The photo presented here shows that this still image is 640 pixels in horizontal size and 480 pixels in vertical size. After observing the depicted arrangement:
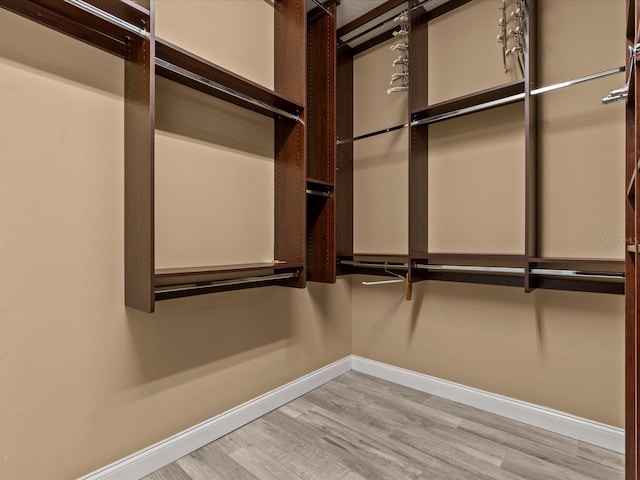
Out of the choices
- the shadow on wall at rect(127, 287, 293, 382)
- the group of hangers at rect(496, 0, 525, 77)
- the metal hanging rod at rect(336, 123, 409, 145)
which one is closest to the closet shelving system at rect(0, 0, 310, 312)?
the shadow on wall at rect(127, 287, 293, 382)

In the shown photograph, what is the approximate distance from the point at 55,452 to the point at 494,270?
2262mm

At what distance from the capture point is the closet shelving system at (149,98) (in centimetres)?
136

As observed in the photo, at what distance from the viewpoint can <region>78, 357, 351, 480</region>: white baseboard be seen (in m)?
1.55

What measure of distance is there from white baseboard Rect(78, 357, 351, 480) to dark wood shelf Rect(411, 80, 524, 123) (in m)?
1.98

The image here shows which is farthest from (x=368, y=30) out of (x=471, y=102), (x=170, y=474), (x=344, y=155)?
(x=170, y=474)

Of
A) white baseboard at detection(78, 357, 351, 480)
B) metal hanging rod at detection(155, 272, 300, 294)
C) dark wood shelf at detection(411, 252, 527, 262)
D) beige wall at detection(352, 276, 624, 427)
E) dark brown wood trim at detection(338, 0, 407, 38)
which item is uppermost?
dark brown wood trim at detection(338, 0, 407, 38)

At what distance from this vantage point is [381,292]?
278cm

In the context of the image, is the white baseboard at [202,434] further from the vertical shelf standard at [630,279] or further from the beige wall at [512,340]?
the vertical shelf standard at [630,279]

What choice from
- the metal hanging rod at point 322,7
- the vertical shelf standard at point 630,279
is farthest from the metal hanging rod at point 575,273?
the metal hanging rod at point 322,7

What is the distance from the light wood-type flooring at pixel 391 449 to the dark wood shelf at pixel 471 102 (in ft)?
6.14

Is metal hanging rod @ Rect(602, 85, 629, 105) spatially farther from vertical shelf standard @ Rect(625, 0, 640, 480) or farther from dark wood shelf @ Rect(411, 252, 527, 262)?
dark wood shelf @ Rect(411, 252, 527, 262)

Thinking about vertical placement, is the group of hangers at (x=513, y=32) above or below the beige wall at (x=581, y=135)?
above

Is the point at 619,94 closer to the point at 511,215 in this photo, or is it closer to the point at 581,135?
the point at 581,135

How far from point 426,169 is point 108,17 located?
1.97 meters
